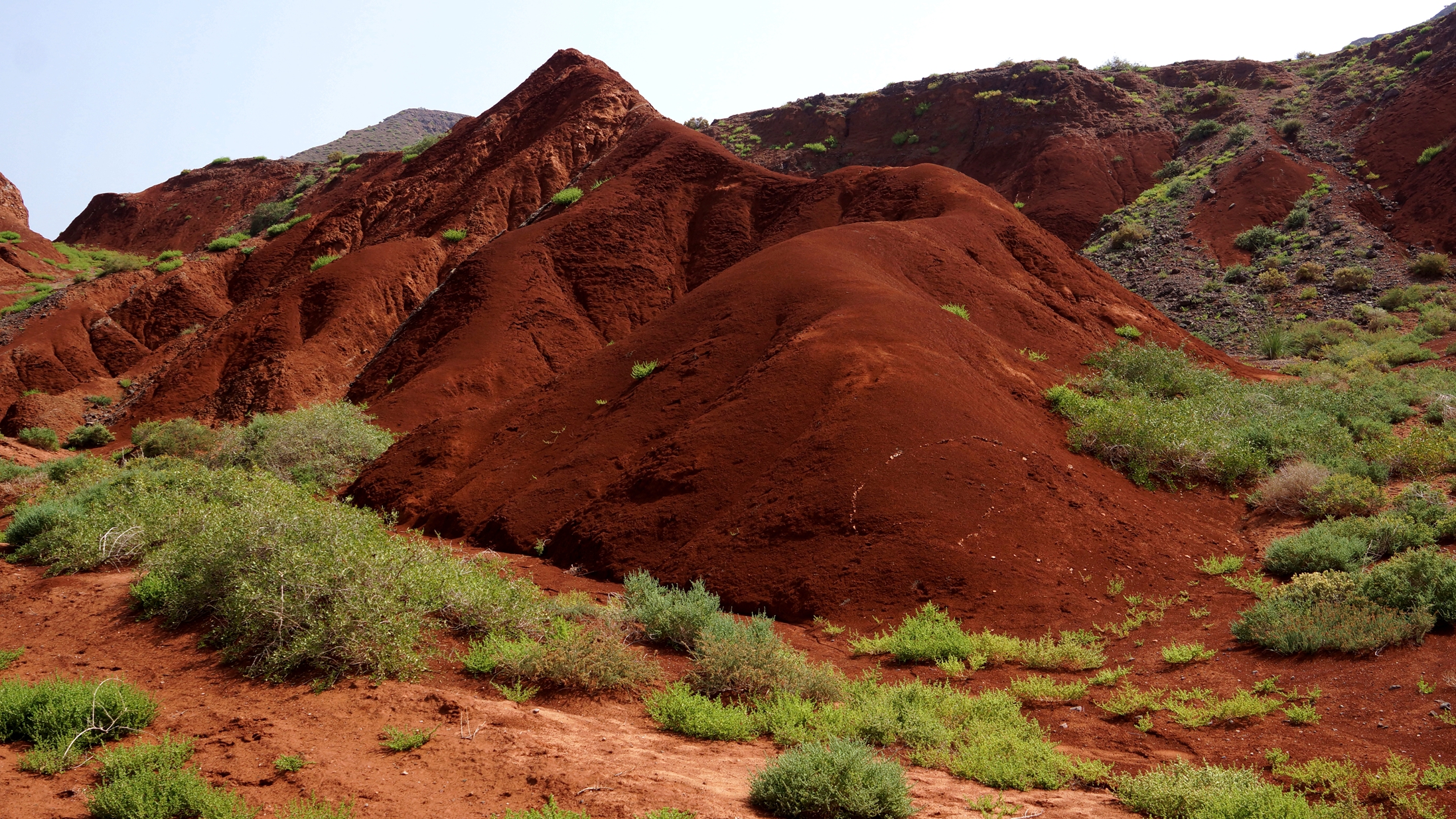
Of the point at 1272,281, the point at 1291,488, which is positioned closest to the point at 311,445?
the point at 1291,488

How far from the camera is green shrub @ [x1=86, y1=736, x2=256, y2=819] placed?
3891 millimetres

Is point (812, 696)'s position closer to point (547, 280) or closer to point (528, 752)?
point (528, 752)

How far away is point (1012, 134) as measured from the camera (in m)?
49.0

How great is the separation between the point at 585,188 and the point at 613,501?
1822cm

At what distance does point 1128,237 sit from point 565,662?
123 feet

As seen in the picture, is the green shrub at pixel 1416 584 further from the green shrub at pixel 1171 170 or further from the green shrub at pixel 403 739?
the green shrub at pixel 1171 170

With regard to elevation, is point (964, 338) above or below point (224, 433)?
above

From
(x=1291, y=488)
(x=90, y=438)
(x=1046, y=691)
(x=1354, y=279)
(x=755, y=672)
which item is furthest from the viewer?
(x=1354, y=279)

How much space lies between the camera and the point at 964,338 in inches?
544

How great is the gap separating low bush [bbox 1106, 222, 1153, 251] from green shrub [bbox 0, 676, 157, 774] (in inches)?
1546

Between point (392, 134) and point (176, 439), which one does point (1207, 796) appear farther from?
point (392, 134)

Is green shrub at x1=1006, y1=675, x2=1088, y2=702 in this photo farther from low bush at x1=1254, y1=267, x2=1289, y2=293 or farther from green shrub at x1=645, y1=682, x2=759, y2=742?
low bush at x1=1254, y1=267, x2=1289, y2=293

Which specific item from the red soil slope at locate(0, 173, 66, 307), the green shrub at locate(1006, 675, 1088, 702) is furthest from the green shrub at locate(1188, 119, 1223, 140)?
the red soil slope at locate(0, 173, 66, 307)

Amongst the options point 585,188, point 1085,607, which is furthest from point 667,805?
point 585,188
